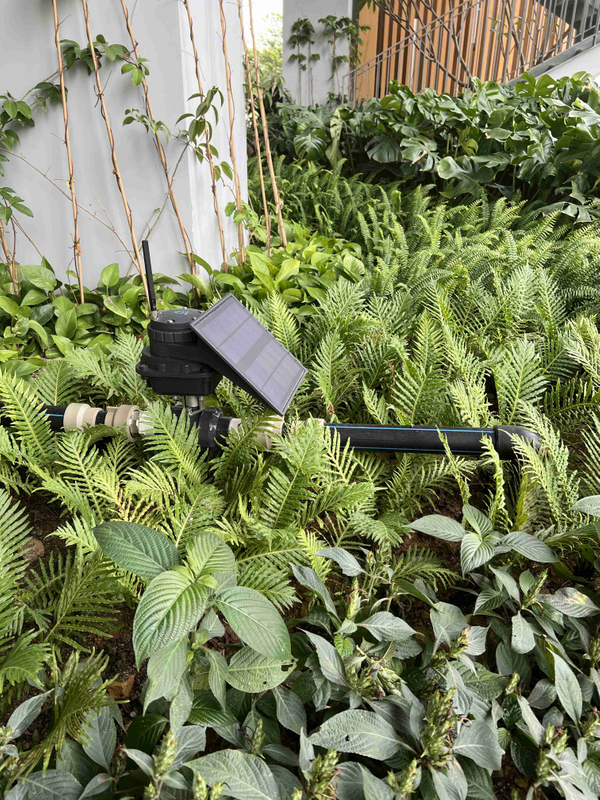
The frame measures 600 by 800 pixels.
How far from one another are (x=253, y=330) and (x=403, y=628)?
2.74ft

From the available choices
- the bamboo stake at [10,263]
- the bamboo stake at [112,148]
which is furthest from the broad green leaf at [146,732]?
the bamboo stake at [10,263]

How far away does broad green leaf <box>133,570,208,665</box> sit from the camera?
2.64 feet

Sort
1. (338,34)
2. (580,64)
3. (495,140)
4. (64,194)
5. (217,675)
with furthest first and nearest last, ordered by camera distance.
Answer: (338,34) < (580,64) < (495,140) < (64,194) < (217,675)

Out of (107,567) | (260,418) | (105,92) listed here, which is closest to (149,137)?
(105,92)

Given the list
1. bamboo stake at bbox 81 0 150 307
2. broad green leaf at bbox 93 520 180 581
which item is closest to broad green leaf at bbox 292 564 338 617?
broad green leaf at bbox 93 520 180 581

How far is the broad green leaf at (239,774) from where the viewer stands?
0.83 metres

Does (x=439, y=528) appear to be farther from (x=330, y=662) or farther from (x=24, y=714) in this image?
(x=24, y=714)

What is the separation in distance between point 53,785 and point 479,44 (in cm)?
1042

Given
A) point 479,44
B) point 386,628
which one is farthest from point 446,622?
point 479,44

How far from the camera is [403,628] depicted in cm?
110

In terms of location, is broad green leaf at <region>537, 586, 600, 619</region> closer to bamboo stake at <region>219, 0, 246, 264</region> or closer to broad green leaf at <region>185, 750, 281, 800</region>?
broad green leaf at <region>185, 750, 281, 800</region>

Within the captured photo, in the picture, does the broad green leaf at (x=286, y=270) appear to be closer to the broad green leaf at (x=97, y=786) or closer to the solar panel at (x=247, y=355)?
the solar panel at (x=247, y=355)

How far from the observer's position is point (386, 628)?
1105mm

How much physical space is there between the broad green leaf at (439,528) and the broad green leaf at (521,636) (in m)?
0.21
